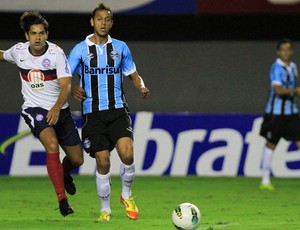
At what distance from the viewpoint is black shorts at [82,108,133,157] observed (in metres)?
9.00

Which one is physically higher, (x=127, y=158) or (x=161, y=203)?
(x=127, y=158)

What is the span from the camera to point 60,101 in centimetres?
884

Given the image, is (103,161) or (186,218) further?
(103,161)

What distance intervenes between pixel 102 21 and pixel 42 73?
0.68 m

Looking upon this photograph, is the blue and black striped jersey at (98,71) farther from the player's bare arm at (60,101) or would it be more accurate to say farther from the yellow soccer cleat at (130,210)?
the yellow soccer cleat at (130,210)

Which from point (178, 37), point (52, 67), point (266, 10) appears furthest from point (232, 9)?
point (52, 67)

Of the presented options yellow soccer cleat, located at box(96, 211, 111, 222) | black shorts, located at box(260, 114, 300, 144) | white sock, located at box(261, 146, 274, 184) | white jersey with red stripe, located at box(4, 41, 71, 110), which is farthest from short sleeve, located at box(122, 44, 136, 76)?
white sock, located at box(261, 146, 274, 184)

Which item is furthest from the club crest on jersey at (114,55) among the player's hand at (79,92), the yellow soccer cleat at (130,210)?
the yellow soccer cleat at (130,210)

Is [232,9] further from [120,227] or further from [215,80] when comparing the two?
[120,227]

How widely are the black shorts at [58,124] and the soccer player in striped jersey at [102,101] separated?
0.56ft

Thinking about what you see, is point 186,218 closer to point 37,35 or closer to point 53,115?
point 53,115

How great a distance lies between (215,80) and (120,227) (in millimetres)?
7233

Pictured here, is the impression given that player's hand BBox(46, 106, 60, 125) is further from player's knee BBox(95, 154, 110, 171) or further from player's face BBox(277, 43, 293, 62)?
player's face BBox(277, 43, 293, 62)

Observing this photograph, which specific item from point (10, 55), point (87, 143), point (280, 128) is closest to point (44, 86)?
point (10, 55)
